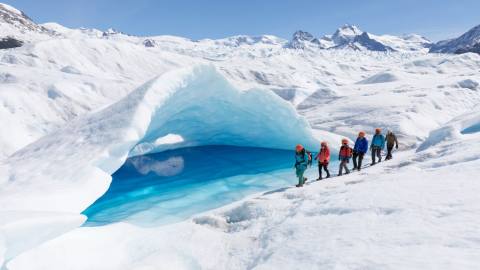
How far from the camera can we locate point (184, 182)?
1314 centimetres

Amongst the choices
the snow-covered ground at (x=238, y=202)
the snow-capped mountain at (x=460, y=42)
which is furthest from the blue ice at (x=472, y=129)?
the snow-capped mountain at (x=460, y=42)

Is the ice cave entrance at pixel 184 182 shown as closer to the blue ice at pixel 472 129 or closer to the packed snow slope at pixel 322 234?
the packed snow slope at pixel 322 234

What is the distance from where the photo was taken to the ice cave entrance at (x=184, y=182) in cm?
1015

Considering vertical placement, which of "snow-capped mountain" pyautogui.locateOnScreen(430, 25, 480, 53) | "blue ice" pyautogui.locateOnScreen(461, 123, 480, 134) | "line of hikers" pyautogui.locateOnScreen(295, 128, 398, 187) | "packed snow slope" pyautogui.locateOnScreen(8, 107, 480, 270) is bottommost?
"packed snow slope" pyautogui.locateOnScreen(8, 107, 480, 270)

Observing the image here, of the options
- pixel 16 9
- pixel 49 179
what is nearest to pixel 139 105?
pixel 49 179

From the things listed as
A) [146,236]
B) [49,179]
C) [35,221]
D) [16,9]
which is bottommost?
[146,236]

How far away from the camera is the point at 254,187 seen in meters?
12.1

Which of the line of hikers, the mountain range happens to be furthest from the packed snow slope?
the mountain range

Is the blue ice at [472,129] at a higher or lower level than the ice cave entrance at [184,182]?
higher

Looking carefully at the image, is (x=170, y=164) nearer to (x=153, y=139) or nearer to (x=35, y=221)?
(x=153, y=139)

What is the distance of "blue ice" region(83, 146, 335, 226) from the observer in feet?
33.3

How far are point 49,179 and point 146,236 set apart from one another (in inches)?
110

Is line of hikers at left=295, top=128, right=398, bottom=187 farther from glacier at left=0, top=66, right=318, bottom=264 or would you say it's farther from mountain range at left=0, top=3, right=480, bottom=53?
mountain range at left=0, top=3, right=480, bottom=53

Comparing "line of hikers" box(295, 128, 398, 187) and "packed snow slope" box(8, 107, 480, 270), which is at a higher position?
"line of hikers" box(295, 128, 398, 187)
